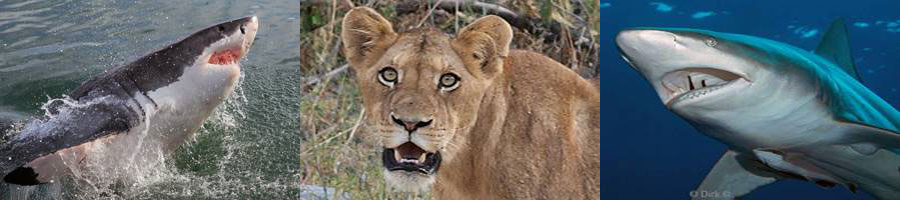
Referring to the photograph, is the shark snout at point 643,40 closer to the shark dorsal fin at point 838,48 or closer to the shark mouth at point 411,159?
the shark mouth at point 411,159

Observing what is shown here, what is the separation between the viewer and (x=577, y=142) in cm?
238

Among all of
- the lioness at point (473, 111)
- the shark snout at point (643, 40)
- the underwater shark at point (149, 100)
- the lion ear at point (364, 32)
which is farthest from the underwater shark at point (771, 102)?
the underwater shark at point (149, 100)

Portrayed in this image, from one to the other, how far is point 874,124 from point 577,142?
Result: 1.09 meters

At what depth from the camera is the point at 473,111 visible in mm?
2260

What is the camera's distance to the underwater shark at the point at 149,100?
3.27 metres

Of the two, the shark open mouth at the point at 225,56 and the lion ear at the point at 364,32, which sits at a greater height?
the lion ear at the point at 364,32

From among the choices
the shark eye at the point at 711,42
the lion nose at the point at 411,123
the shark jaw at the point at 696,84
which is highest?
the shark eye at the point at 711,42

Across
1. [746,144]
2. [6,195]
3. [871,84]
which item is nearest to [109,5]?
[6,195]

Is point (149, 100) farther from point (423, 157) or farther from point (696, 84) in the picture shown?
point (696, 84)

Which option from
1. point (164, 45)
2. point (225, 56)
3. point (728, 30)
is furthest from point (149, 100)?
point (728, 30)

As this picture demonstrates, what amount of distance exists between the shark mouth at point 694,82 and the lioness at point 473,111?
296 millimetres

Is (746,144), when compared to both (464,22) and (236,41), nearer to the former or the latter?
(464,22)

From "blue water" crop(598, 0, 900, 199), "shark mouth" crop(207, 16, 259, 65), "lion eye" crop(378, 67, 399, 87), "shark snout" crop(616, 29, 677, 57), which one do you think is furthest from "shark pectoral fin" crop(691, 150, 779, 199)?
"blue water" crop(598, 0, 900, 199)

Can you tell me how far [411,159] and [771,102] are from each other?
1243 millimetres
